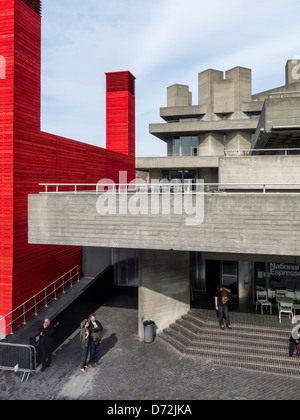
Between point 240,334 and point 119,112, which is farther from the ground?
point 119,112

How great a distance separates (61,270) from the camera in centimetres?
1443

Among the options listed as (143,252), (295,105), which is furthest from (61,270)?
(295,105)

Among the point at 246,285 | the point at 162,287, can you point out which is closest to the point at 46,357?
the point at 162,287

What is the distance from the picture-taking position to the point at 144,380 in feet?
29.6

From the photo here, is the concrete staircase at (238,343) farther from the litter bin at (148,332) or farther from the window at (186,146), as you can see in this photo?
the window at (186,146)

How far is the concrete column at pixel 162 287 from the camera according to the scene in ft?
39.0

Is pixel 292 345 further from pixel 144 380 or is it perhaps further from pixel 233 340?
pixel 144 380

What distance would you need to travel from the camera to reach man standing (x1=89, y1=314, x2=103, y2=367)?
31.6ft

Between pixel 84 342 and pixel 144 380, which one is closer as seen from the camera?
pixel 144 380

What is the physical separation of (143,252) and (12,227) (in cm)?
519

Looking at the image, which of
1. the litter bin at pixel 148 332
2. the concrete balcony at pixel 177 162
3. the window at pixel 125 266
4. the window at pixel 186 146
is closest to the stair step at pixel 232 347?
the litter bin at pixel 148 332

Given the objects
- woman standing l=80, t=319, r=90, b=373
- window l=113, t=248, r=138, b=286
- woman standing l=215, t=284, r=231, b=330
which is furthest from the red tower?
woman standing l=80, t=319, r=90, b=373

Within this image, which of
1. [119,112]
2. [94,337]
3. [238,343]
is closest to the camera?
[94,337]

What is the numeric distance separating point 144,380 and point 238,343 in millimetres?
3866
